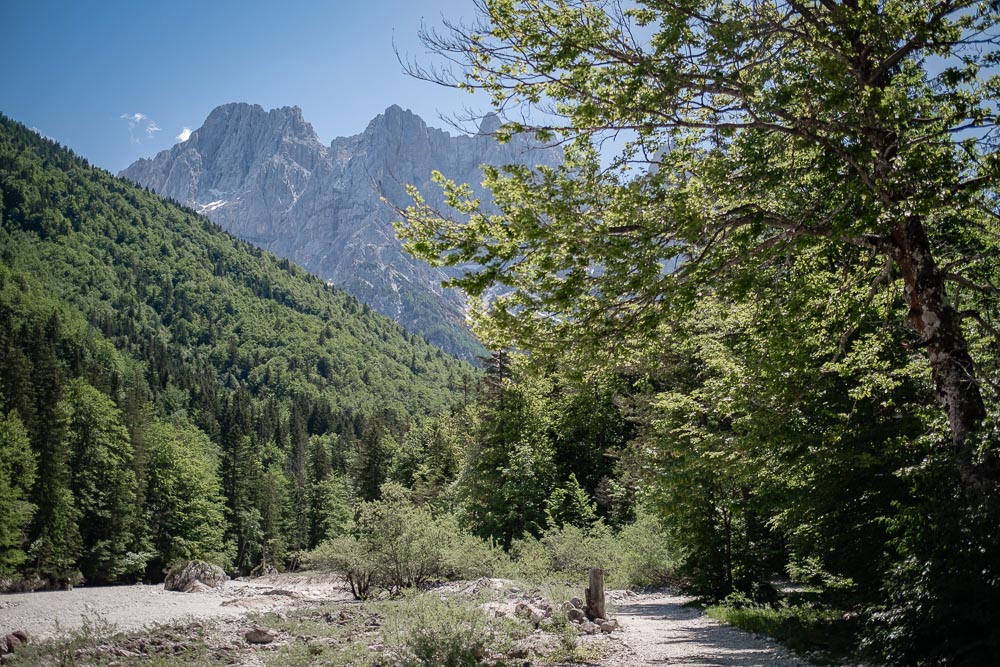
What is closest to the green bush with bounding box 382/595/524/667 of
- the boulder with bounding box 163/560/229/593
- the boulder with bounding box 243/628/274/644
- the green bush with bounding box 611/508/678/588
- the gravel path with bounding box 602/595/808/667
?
the gravel path with bounding box 602/595/808/667

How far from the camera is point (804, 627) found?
1184 cm

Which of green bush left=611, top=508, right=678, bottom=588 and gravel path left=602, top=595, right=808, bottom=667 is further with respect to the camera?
green bush left=611, top=508, right=678, bottom=588

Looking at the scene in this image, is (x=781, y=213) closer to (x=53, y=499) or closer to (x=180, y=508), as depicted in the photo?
(x=53, y=499)

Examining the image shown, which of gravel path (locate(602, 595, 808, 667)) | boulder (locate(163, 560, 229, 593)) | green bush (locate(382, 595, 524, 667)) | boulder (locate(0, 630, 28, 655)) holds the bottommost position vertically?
boulder (locate(163, 560, 229, 593))

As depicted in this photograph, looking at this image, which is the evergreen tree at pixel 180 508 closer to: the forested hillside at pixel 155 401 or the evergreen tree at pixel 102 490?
the forested hillside at pixel 155 401

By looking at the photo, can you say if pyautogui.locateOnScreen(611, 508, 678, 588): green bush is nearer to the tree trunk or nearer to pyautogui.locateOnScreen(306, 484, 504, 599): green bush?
pyautogui.locateOnScreen(306, 484, 504, 599): green bush

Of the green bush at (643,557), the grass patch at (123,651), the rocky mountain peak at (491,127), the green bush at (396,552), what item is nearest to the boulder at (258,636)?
the grass patch at (123,651)

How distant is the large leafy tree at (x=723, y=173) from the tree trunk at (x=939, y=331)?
20mm

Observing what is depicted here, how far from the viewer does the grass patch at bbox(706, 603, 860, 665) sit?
947 cm

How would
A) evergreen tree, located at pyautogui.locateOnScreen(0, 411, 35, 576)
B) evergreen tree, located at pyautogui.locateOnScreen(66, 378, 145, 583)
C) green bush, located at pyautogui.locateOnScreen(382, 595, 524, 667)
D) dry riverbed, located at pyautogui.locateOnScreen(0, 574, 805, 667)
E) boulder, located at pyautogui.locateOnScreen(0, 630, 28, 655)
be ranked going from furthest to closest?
1. evergreen tree, located at pyautogui.locateOnScreen(66, 378, 145, 583)
2. evergreen tree, located at pyautogui.locateOnScreen(0, 411, 35, 576)
3. boulder, located at pyautogui.locateOnScreen(0, 630, 28, 655)
4. dry riverbed, located at pyautogui.locateOnScreen(0, 574, 805, 667)
5. green bush, located at pyautogui.locateOnScreen(382, 595, 524, 667)

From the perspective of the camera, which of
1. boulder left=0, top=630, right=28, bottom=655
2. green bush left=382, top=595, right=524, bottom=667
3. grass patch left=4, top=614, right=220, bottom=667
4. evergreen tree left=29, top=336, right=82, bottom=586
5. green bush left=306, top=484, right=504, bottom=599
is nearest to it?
green bush left=382, top=595, right=524, bottom=667

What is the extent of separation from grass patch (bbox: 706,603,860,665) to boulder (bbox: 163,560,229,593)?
37.1 m

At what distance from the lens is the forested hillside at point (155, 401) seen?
147ft


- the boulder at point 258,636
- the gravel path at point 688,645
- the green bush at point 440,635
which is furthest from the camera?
the boulder at point 258,636
